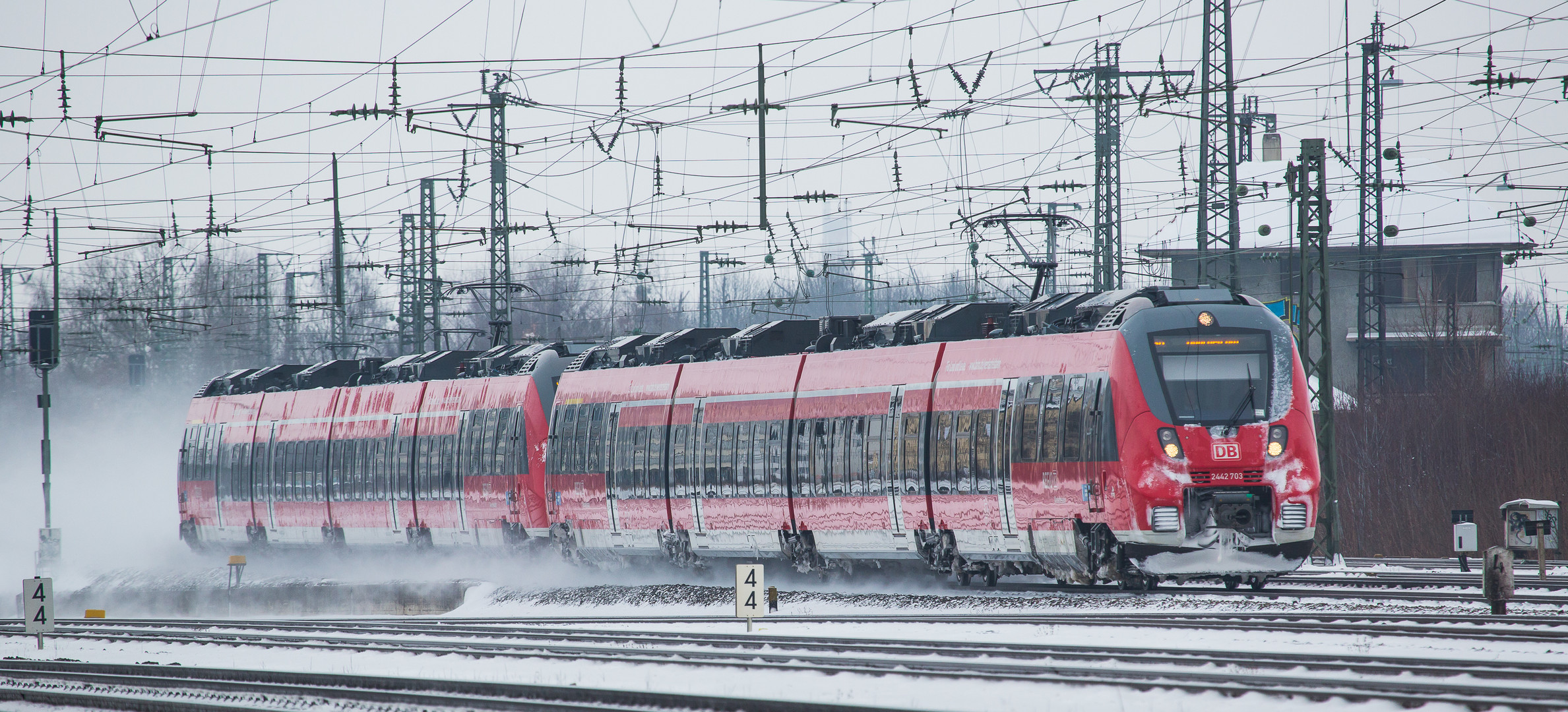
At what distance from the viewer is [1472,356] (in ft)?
156

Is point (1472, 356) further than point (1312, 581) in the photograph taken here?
Yes

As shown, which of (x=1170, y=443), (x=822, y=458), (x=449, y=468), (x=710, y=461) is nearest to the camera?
(x=1170, y=443)

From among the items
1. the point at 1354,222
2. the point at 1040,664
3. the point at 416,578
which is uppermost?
the point at 1354,222

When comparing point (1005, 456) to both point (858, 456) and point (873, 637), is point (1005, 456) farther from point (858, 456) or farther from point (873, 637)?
point (873, 637)

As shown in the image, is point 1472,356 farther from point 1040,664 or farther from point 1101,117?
point 1040,664

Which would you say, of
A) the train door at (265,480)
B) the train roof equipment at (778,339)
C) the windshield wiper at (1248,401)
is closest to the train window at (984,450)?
the train roof equipment at (778,339)

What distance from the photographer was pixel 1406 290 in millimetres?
55406

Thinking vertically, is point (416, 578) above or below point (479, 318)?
below

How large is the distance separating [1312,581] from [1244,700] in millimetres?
11740

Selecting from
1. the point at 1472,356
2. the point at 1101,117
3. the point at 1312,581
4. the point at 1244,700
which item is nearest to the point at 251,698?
the point at 1244,700

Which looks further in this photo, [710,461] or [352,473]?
[352,473]

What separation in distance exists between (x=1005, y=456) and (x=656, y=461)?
915cm

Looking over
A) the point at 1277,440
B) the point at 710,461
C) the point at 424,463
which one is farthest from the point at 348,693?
the point at 424,463

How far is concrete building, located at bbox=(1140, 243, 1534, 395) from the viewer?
5216 cm
